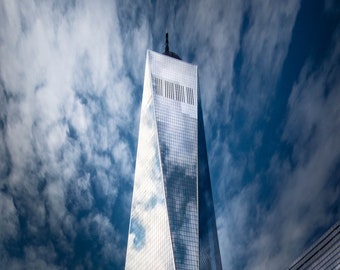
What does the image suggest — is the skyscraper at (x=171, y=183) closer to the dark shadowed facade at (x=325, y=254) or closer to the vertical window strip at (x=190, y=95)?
the vertical window strip at (x=190, y=95)

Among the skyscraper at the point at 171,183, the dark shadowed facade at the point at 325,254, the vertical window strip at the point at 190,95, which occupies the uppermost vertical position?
the vertical window strip at the point at 190,95

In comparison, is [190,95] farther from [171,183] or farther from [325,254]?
[325,254]

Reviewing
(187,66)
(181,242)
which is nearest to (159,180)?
(181,242)

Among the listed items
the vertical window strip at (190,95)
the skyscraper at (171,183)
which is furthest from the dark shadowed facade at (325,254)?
the vertical window strip at (190,95)

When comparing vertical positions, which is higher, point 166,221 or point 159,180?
point 159,180

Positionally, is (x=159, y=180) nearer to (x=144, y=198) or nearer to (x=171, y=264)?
(x=144, y=198)
